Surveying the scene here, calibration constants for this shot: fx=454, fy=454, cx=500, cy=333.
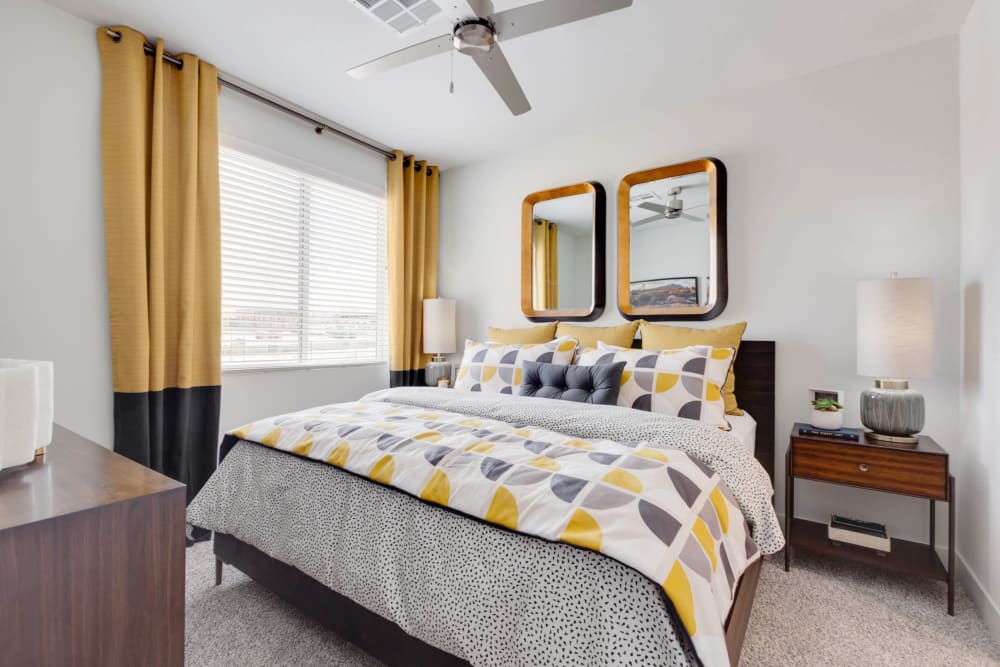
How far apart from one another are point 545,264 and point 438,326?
998mm

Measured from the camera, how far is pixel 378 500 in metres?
1.36

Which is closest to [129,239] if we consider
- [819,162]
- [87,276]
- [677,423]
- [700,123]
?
[87,276]

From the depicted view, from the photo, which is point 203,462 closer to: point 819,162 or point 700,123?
point 700,123

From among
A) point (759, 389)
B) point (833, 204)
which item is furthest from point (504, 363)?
point (833, 204)

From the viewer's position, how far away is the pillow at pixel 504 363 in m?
2.60

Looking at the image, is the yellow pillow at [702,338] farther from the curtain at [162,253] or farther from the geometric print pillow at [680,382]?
the curtain at [162,253]

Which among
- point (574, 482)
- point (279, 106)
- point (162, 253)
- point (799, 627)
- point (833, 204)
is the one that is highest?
point (279, 106)

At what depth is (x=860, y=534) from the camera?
2080mm

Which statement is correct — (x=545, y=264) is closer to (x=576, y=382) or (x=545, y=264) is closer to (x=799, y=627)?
(x=576, y=382)

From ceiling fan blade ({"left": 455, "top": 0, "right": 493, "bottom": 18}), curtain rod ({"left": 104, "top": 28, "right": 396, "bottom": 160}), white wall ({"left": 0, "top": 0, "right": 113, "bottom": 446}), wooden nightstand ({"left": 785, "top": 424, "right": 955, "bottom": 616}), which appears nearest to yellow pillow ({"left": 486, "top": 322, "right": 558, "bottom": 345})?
wooden nightstand ({"left": 785, "top": 424, "right": 955, "bottom": 616})

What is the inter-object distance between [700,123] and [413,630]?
3071 mm

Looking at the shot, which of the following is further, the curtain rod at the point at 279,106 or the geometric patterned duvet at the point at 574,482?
Answer: the curtain rod at the point at 279,106

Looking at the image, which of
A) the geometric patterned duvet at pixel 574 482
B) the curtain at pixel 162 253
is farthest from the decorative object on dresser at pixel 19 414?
the curtain at pixel 162 253

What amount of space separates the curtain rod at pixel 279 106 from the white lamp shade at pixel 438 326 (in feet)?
4.05
